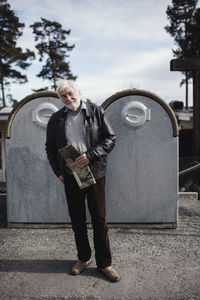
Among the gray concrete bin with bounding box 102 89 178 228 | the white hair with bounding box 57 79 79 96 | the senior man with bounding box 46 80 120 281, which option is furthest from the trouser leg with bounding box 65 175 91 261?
the gray concrete bin with bounding box 102 89 178 228

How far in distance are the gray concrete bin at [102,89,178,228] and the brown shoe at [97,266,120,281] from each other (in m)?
1.18

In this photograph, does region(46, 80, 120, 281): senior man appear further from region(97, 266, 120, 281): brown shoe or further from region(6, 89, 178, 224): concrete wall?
region(6, 89, 178, 224): concrete wall

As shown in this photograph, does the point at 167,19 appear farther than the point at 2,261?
Yes

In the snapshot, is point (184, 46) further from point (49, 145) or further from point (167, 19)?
point (49, 145)

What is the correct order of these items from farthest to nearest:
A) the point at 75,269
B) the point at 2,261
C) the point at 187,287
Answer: the point at 2,261, the point at 75,269, the point at 187,287

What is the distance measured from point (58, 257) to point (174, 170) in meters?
1.81

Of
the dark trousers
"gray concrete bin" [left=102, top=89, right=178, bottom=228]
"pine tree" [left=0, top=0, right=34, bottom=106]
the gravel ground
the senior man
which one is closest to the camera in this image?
the gravel ground

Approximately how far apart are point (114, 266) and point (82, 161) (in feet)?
3.91

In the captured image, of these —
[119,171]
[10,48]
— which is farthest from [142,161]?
[10,48]

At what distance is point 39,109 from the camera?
3.58 m

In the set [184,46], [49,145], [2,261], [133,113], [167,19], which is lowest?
[2,261]

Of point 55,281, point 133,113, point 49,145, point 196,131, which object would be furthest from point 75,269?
point 196,131

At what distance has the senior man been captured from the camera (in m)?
2.41

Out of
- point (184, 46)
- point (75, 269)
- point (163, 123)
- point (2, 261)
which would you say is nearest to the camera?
point (75, 269)
